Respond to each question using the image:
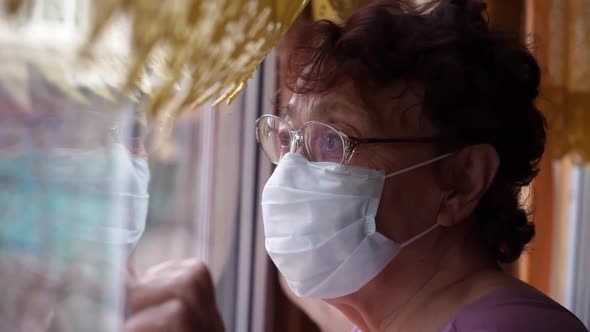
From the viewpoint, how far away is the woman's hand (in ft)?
3.68

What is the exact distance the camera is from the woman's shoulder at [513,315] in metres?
0.88

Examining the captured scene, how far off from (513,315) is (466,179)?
8.7 inches

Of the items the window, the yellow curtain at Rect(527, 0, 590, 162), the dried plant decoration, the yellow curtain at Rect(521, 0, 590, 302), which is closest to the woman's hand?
the window

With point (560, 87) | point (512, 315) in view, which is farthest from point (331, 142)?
point (560, 87)

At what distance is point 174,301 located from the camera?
1.16 meters

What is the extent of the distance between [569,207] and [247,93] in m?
1.75

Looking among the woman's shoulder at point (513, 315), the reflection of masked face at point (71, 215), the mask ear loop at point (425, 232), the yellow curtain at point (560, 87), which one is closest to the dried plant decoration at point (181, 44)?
the reflection of masked face at point (71, 215)

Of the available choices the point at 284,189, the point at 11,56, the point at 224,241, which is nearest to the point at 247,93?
the point at 224,241

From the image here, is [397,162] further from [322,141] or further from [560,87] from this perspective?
[560,87]

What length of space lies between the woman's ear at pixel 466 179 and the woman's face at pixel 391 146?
33 mm

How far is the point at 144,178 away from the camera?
3.07 feet

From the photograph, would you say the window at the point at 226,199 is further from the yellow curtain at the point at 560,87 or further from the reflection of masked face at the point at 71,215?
the yellow curtain at the point at 560,87

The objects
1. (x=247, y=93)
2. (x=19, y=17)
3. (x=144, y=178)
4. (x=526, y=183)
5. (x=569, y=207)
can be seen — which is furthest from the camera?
(x=569, y=207)

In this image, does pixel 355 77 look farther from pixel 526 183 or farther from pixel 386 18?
pixel 526 183
